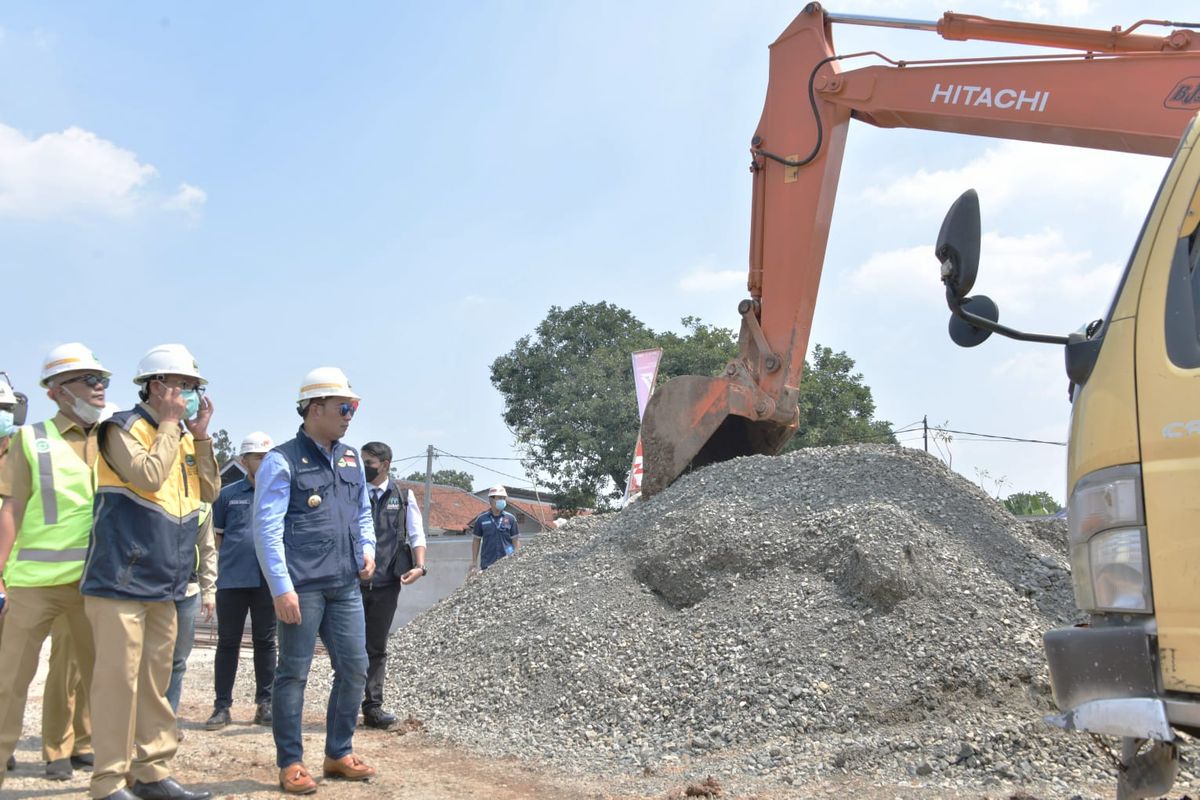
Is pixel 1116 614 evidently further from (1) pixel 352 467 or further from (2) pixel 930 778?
(1) pixel 352 467

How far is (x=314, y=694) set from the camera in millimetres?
8117

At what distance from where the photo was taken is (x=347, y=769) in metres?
4.97

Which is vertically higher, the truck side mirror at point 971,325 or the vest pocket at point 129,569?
the truck side mirror at point 971,325

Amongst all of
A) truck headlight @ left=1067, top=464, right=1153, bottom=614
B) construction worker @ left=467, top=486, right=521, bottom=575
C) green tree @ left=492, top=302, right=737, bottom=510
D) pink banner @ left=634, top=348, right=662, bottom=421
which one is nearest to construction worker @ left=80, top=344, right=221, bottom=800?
truck headlight @ left=1067, top=464, right=1153, bottom=614

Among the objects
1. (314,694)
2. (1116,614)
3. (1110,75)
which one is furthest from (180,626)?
(1110,75)

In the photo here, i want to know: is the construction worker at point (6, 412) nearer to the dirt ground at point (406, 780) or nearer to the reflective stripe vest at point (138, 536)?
the dirt ground at point (406, 780)

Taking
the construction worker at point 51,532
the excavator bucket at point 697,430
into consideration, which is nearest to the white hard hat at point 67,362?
the construction worker at point 51,532

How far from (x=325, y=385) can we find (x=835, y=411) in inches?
940

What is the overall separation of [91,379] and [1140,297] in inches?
171

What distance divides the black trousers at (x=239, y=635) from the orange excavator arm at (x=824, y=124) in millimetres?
4192

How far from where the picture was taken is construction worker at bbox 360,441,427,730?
22.3ft

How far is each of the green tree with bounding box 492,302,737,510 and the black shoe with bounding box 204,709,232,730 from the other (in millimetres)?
19623

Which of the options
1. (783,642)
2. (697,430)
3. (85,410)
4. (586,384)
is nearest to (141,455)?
(85,410)

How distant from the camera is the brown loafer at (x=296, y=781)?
462cm
